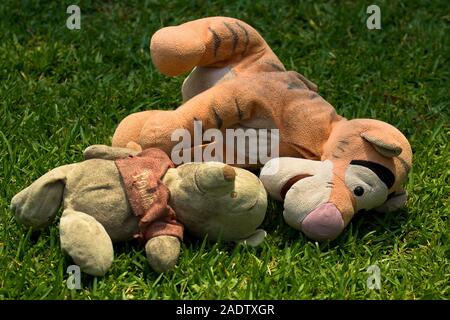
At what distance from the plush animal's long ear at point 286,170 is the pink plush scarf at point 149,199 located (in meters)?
0.30

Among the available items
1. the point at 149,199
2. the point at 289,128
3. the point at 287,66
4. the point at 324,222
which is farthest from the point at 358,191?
the point at 287,66

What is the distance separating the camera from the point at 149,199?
84.8 inches

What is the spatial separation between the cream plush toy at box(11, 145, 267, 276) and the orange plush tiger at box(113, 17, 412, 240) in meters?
0.13

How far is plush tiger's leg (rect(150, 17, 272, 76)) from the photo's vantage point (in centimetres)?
236

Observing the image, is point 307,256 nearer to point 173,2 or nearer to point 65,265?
point 65,265

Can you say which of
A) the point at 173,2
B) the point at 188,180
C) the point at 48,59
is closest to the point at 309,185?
the point at 188,180

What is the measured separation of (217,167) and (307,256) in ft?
1.21

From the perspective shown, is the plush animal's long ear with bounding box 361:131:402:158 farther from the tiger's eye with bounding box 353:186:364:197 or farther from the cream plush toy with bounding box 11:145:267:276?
the cream plush toy with bounding box 11:145:267:276

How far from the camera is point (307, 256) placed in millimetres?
2240

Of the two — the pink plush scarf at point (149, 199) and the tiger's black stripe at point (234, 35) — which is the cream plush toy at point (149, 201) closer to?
the pink plush scarf at point (149, 199)

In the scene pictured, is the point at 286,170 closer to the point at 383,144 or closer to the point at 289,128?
the point at 289,128
